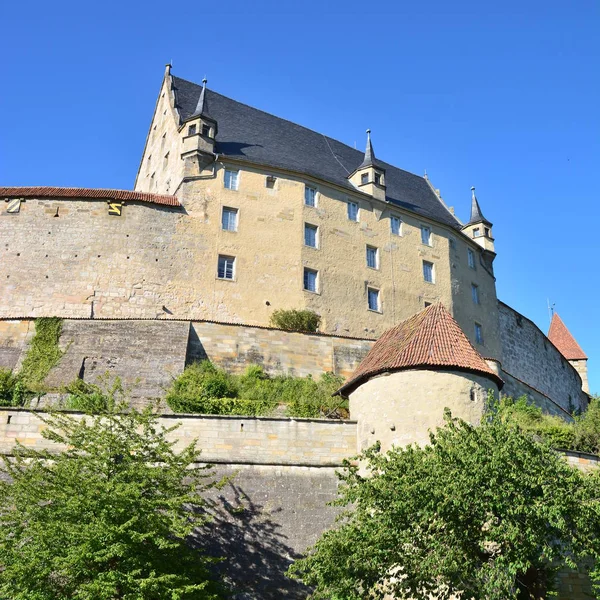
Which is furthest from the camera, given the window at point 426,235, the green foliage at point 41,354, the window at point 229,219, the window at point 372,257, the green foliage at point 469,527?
the window at point 426,235

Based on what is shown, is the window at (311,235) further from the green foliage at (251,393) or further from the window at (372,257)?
the green foliage at (251,393)

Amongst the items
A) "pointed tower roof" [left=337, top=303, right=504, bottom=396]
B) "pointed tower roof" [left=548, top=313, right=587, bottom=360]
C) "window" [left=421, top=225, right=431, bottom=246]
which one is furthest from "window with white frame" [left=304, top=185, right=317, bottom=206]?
"pointed tower roof" [left=548, top=313, right=587, bottom=360]

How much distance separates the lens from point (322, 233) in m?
37.7

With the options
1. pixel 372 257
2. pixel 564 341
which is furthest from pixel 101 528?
pixel 564 341

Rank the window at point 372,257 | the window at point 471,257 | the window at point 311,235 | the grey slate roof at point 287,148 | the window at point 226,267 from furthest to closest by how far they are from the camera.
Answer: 1. the window at point 471,257
2. the grey slate roof at point 287,148
3. the window at point 372,257
4. the window at point 311,235
5. the window at point 226,267

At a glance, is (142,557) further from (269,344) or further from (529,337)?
(529,337)

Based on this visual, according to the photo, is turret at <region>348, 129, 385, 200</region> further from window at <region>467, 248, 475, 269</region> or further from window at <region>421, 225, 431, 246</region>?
window at <region>467, 248, 475, 269</region>

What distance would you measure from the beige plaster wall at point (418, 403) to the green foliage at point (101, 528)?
218 inches

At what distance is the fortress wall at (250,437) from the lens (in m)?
21.3

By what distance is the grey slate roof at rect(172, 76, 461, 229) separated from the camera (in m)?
38.9

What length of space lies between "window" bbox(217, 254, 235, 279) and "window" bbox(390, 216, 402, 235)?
9.97 meters

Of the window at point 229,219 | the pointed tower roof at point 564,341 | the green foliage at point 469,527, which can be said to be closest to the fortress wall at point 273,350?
the window at point 229,219

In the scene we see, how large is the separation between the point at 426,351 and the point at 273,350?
9.84 metres

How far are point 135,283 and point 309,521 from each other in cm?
1545
